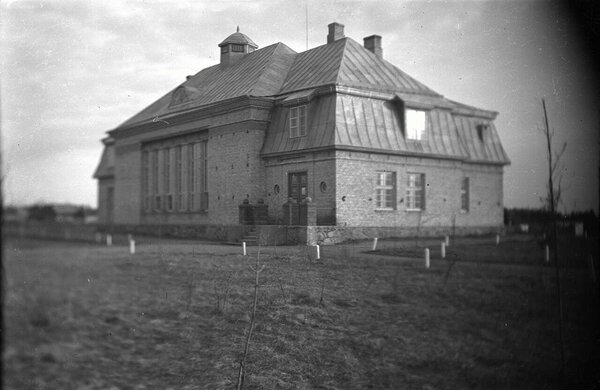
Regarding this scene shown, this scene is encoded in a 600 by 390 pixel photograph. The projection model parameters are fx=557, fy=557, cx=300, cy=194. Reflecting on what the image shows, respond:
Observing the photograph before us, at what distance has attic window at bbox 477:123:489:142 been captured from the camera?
8383mm

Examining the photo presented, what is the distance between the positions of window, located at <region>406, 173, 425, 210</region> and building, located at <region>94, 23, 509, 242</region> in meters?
0.01

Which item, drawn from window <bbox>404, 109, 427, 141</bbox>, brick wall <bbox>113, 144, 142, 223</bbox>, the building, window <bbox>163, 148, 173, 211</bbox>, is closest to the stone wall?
the building

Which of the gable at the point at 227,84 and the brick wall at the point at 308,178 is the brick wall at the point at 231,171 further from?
the gable at the point at 227,84

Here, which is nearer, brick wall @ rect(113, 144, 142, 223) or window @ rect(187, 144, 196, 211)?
brick wall @ rect(113, 144, 142, 223)

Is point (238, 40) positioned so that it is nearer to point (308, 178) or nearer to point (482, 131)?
point (308, 178)

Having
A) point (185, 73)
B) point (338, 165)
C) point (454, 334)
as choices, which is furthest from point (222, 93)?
point (454, 334)

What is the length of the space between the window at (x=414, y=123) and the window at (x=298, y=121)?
153 cm

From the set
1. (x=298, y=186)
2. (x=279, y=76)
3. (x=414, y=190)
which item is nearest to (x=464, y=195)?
(x=414, y=190)

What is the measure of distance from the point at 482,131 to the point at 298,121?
366 centimetres

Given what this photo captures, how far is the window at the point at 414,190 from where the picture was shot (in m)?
7.20

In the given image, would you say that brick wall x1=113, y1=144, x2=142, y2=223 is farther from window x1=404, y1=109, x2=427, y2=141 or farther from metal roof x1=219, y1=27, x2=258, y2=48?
window x1=404, y1=109, x2=427, y2=141

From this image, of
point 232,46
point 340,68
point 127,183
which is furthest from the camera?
point 340,68

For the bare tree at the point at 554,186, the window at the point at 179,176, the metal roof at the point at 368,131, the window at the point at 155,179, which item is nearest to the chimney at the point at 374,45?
the metal roof at the point at 368,131

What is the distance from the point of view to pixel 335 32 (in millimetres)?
6906
